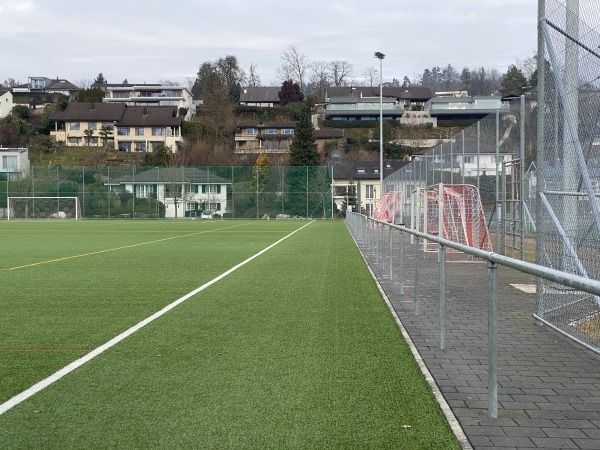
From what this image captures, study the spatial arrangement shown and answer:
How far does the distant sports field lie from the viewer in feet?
15.0

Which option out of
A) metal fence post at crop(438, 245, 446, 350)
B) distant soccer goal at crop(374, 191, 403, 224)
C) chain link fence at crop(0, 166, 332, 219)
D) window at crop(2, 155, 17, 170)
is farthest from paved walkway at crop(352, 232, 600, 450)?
window at crop(2, 155, 17, 170)

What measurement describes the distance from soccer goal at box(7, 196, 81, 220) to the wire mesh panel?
54.0 m

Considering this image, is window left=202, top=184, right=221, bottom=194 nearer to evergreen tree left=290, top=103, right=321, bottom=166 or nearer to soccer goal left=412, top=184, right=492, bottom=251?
evergreen tree left=290, top=103, right=321, bottom=166

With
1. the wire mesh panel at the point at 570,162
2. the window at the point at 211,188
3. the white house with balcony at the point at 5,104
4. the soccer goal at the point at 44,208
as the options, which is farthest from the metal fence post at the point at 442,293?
the white house with balcony at the point at 5,104

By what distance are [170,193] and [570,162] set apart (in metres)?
55.1

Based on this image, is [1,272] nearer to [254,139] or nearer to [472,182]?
[472,182]

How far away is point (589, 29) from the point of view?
7.90 m

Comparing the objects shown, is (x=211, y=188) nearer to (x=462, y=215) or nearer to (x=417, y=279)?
(x=462, y=215)

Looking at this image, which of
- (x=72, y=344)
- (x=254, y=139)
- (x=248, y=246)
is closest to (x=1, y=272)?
(x=72, y=344)

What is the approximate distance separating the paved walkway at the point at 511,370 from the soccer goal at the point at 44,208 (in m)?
54.4

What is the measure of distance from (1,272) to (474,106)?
10018 cm

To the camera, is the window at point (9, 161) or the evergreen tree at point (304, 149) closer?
the window at point (9, 161)

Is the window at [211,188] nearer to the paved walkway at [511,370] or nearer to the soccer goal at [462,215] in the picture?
the soccer goal at [462,215]

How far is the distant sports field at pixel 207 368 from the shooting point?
15.0 ft
